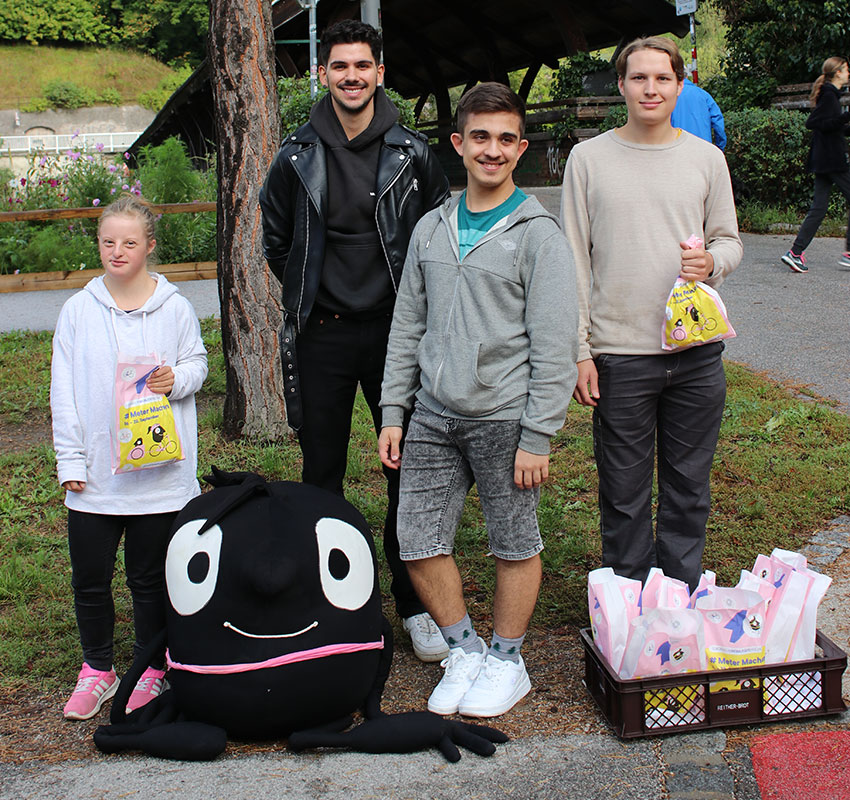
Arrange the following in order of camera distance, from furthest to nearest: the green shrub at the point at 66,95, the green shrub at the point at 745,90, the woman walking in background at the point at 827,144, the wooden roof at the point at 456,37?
the green shrub at the point at 66,95, the wooden roof at the point at 456,37, the green shrub at the point at 745,90, the woman walking in background at the point at 827,144

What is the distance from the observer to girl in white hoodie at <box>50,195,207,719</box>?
325cm

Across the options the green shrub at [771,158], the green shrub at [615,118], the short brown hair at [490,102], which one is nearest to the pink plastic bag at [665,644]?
Result: the short brown hair at [490,102]

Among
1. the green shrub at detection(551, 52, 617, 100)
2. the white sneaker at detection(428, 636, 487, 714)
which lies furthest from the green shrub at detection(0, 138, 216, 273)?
the white sneaker at detection(428, 636, 487, 714)

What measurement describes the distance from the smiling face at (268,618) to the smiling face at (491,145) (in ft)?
4.03

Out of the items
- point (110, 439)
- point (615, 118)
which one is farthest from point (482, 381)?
point (615, 118)

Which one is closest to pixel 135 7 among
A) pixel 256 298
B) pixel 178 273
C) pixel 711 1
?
pixel 711 1

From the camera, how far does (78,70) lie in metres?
79.0

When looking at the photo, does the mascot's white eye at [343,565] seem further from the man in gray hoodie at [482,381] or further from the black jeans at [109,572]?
the black jeans at [109,572]

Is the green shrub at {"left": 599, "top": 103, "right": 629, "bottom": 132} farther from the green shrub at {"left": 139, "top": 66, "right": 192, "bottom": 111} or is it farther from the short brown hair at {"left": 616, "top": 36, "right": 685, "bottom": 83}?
the green shrub at {"left": 139, "top": 66, "right": 192, "bottom": 111}

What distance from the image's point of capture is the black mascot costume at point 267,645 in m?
2.89

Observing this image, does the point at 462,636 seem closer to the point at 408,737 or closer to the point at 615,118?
the point at 408,737

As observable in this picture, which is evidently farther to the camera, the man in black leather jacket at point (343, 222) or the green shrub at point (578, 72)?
the green shrub at point (578, 72)

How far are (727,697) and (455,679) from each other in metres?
0.88

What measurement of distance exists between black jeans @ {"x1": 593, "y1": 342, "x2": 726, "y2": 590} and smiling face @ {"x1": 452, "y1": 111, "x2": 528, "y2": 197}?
29.8 inches
